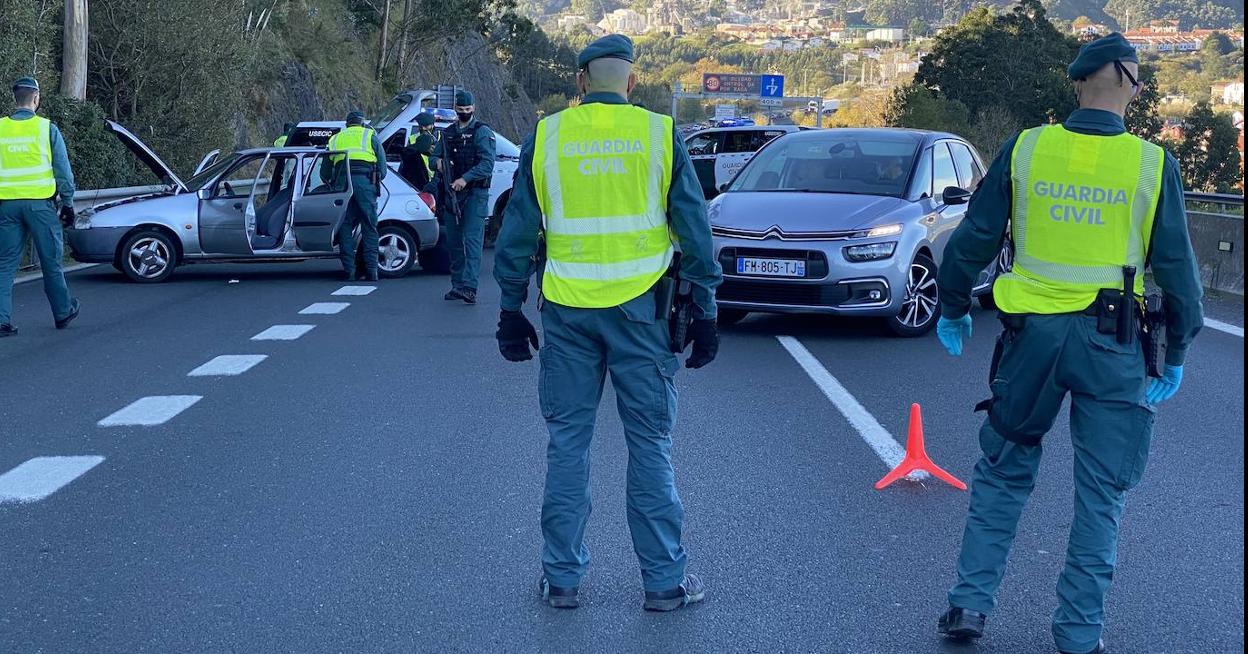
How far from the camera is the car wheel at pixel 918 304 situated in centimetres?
1148

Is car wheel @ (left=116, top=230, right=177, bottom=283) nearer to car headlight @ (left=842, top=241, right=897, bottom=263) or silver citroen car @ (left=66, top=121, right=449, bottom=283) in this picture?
silver citroen car @ (left=66, top=121, right=449, bottom=283)

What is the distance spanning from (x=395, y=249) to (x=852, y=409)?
29.1 ft

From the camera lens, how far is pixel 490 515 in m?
6.02

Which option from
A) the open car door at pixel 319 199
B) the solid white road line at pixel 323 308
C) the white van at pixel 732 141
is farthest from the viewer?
the white van at pixel 732 141

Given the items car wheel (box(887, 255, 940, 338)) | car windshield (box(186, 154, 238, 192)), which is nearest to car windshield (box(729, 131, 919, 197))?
car wheel (box(887, 255, 940, 338))

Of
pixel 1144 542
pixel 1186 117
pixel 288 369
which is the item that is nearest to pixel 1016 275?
pixel 1144 542

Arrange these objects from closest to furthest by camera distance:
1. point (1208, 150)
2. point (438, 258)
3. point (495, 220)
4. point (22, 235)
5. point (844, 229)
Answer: point (844, 229) < point (22, 235) < point (438, 258) < point (495, 220) < point (1208, 150)

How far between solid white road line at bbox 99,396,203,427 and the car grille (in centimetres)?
421

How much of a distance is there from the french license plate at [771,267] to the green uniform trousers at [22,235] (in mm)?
5286

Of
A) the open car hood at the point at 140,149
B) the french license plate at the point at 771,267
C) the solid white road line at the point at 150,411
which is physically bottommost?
the solid white road line at the point at 150,411

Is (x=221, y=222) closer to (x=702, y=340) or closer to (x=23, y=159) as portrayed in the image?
(x=23, y=159)

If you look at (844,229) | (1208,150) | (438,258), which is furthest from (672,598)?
(1208,150)

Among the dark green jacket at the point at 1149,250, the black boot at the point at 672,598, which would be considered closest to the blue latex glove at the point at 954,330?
the dark green jacket at the point at 1149,250

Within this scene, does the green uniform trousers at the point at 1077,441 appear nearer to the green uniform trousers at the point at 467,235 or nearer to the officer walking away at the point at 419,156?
the green uniform trousers at the point at 467,235
